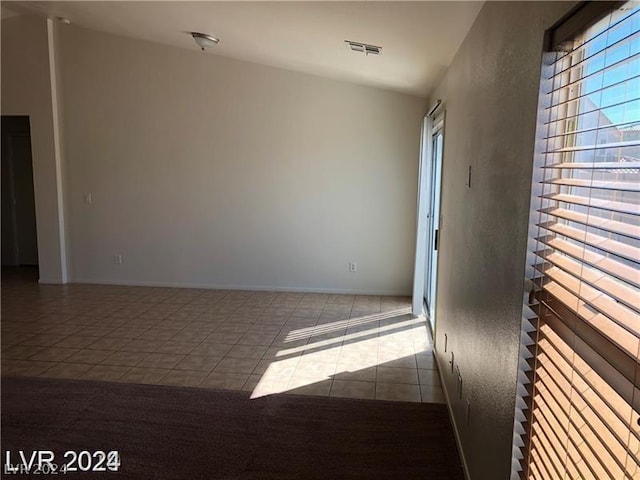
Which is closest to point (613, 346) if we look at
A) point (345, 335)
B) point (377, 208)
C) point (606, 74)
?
point (606, 74)

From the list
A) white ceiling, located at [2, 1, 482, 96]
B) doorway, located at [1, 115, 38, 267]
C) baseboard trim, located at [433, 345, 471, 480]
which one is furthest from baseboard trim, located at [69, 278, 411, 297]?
white ceiling, located at [2, 1, 482, 96]

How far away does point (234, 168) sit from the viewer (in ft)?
18.9

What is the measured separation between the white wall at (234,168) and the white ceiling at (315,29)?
0.36 metres

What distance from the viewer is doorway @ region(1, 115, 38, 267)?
7.06m

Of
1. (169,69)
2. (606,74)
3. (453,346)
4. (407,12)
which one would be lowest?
(453,346)

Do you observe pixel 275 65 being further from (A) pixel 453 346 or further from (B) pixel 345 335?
(A) pixel 453 346

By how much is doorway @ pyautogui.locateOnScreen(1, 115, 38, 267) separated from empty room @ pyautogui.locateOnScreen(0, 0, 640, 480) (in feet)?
0.10

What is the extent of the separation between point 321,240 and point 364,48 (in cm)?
269

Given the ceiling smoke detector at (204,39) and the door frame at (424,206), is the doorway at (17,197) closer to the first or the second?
the ceiling smoke detector at (204,39)

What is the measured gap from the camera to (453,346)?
284cm

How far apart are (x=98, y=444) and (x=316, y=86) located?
169 inches

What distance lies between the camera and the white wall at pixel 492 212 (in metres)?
1.46

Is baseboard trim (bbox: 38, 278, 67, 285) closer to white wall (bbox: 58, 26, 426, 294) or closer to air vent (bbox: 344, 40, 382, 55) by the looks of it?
white wall (bbox: 58, 26, 426, 294)

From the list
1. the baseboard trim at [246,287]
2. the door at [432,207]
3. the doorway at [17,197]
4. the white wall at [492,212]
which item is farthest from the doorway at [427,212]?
the doorway at [17,197]
